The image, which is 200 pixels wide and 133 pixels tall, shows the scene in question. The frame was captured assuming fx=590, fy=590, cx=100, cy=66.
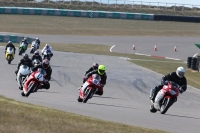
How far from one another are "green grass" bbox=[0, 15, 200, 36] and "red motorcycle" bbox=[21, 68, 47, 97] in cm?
4076

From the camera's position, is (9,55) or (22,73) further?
(9,55)

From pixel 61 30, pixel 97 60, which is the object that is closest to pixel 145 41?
pixel 61 30

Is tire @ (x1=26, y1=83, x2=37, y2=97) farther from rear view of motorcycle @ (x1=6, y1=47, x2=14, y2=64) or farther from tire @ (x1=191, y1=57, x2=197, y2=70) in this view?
tire @ (x1=191, y1=57, x2=197, y2=70)

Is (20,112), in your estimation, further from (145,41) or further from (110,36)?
(110,36)

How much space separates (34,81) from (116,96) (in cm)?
385

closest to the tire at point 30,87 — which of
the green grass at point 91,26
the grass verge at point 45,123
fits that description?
the grass verge at point 45,123

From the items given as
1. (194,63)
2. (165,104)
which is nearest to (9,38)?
(194,63)

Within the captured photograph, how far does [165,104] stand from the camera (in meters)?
16.9

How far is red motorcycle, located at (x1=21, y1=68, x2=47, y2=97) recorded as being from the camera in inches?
721

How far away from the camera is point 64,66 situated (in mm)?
29672

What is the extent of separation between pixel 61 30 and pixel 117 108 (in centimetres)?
4572

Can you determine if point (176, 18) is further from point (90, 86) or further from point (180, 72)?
point (180, 72)

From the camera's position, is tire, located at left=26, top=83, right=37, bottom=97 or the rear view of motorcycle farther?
the rear view of motorcycle

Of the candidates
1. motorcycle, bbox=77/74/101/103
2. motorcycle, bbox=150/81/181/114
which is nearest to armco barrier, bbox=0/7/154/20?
motorcycle, bbox=77/74/101/103
